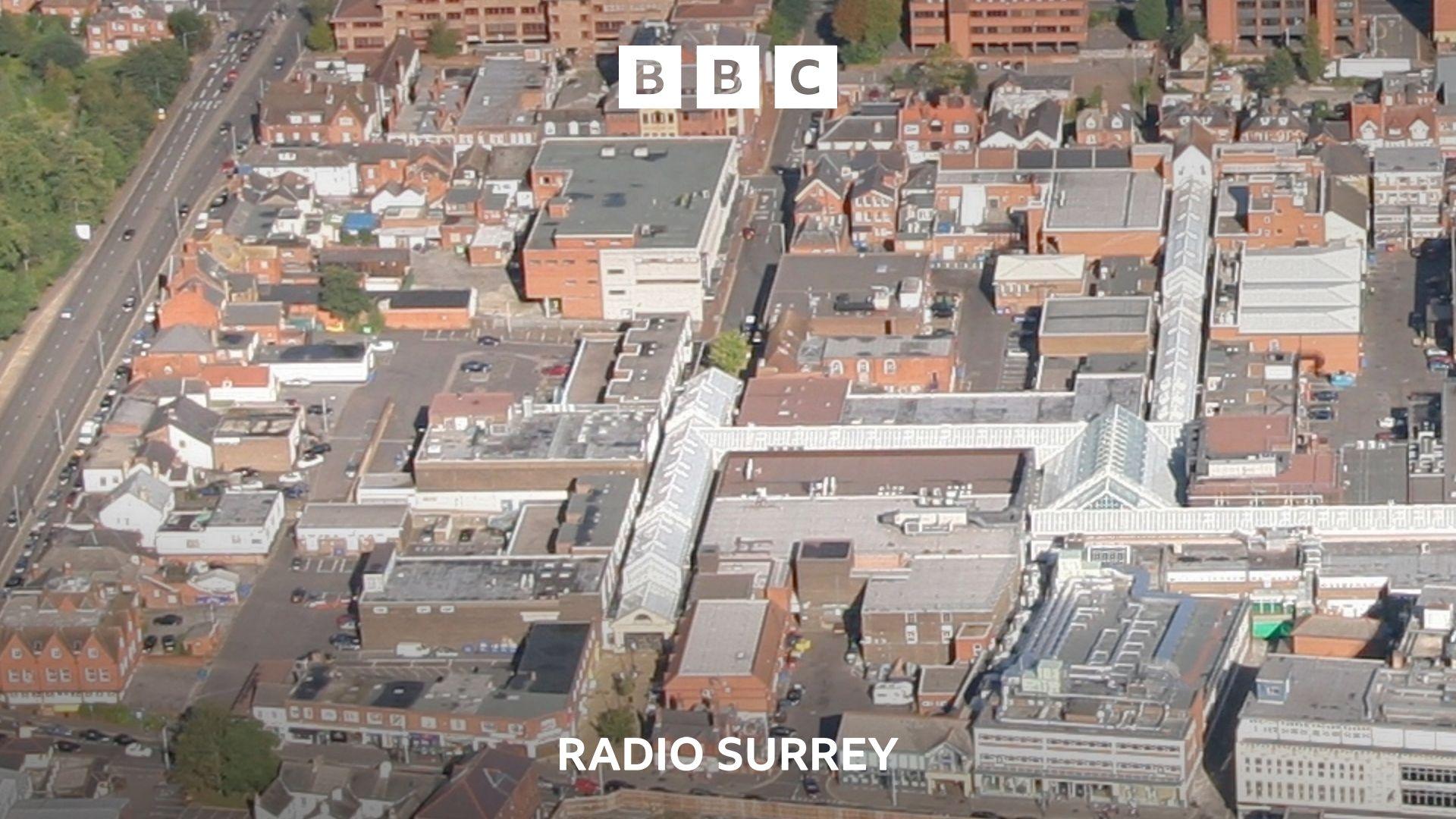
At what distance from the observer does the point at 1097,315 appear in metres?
85.4

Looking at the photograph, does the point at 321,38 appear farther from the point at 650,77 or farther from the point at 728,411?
the point at 728,411

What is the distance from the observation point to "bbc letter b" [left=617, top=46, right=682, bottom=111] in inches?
3836

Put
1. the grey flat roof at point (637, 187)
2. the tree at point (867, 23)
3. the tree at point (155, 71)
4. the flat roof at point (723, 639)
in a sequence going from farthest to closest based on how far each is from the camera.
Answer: the tree at point (867, 23) < the tree at point (155, 71) < the grey flat roof at point (637, 187) < the flat roof at point (723, 639)

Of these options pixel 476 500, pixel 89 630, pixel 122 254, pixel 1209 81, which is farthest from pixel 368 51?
pixel 89 630

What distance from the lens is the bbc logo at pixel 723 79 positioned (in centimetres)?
9744

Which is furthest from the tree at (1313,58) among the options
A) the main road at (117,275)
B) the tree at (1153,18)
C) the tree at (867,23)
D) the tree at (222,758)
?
the tree at (222,758)

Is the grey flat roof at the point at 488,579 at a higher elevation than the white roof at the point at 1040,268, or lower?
higher

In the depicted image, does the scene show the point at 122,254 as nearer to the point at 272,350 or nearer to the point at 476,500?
the point at 272,350

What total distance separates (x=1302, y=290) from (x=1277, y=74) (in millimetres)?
15044

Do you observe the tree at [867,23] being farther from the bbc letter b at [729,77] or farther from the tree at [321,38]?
the tree at [321,38]

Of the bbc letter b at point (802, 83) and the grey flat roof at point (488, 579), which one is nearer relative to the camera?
the grey flat roof at point (488, 579)

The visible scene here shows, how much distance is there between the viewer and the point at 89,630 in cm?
7369

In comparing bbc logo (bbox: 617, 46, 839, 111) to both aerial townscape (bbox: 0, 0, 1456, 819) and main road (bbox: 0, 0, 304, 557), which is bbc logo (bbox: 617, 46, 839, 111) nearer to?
aerial townscape (bbox: 0, 0, 1456, 819)

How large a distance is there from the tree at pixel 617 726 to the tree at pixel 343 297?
1986 cm
